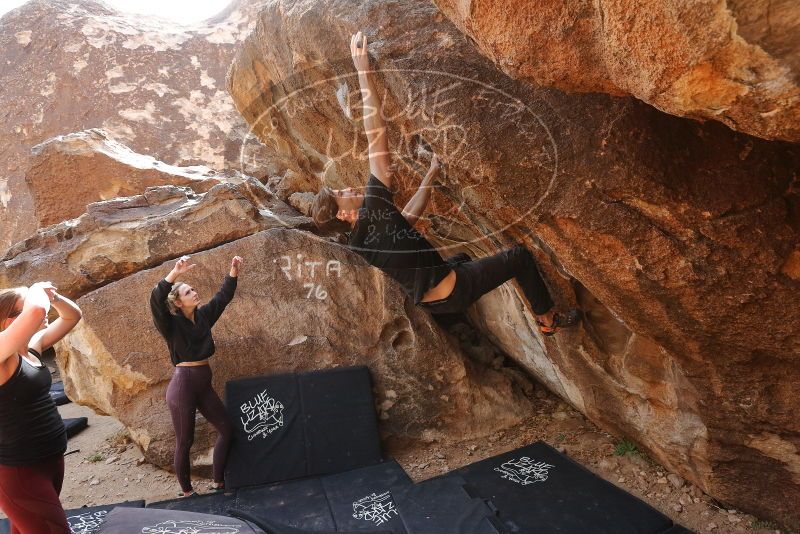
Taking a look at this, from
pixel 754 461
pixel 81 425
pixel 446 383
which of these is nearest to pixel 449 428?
pixel 446 383

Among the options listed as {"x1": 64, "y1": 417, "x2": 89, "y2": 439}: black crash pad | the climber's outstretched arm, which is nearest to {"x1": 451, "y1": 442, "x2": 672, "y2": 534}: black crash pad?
the climber's outstretched arm

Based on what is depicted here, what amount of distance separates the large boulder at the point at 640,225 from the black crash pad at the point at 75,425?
14.7ft

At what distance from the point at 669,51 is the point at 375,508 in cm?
301

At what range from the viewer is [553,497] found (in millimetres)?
3215

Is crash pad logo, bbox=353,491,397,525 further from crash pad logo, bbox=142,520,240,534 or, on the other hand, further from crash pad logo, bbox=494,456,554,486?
crash pad logo, bbox=142,520,240,534

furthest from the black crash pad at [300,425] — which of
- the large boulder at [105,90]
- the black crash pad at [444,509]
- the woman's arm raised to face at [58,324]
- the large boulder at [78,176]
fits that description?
the large boulder at [105,90]

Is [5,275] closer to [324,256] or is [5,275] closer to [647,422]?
[324,256]

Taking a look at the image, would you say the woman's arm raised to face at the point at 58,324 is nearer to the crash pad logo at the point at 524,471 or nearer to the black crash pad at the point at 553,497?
the black crash pad at the point at 553,497

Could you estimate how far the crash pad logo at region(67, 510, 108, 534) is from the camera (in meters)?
3.20

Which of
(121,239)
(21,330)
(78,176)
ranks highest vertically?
(78,176)

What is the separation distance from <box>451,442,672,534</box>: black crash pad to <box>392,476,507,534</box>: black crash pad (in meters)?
0.10

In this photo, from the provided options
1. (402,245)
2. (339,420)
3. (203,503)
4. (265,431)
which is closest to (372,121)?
(402,245)

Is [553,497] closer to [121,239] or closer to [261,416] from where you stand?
[261,416]

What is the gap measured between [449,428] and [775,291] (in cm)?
276
